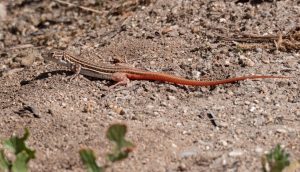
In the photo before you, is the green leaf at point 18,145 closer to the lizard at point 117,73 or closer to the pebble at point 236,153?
the pebble at point 236,153

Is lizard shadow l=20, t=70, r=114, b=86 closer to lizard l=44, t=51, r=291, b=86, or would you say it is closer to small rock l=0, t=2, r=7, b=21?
lizard l=44, t=51, r=291, b=86

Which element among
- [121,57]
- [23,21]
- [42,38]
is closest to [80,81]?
[121,57]

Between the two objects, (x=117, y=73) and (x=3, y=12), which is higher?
(x=117, y=73)

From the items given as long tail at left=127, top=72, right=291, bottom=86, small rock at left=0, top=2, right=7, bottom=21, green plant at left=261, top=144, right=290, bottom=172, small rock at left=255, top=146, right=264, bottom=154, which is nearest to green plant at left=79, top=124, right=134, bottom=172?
green plant at left=261, top=144, right=290, bottom=172

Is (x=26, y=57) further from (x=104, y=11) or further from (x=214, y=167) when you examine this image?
(x=214, y=167)

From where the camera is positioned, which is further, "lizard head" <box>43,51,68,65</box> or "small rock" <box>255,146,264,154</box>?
"lizard head" <box>43,51,68,65</box>

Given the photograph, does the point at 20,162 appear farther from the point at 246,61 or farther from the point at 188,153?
the point at 246,61

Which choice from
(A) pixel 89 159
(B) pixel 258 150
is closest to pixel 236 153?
(B) pixel 258 150
